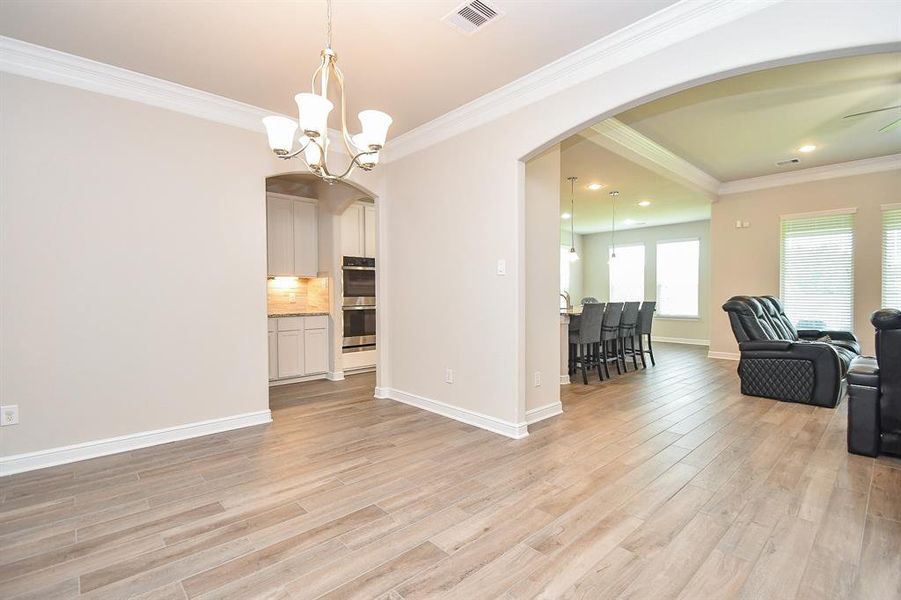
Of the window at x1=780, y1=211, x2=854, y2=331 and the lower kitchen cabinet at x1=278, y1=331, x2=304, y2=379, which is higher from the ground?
the window at x1=780, y1=211, x2=854, y2=331

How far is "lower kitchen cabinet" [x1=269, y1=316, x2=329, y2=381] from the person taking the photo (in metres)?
5.21

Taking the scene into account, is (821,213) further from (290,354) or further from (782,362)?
(290,354)

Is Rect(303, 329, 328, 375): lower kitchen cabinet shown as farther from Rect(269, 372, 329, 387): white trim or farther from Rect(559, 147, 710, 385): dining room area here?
Rect(559, 147, 710, 385): dining room area

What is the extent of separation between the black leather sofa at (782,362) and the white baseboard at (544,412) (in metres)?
2.39

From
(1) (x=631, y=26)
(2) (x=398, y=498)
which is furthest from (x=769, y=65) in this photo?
(2) (x=398, y=498)

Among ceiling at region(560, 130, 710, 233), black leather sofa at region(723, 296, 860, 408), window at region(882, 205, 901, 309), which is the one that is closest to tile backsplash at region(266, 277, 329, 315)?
ceiling at region(560, 130, 710, 233)

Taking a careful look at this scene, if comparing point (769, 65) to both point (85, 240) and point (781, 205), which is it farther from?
point (781, 205)

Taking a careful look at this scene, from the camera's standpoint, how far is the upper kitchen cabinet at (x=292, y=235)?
5.41 m

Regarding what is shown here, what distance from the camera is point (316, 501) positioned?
92.0 inches

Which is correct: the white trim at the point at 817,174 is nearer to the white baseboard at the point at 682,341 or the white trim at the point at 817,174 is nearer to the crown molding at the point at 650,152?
the crown molding at the point at 650,152

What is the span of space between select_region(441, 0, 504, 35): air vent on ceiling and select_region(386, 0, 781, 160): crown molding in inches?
28.3

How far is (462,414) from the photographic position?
3.80m

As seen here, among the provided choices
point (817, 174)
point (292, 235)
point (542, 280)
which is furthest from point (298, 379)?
point (817, 174)

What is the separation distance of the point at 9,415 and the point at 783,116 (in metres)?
6.97
